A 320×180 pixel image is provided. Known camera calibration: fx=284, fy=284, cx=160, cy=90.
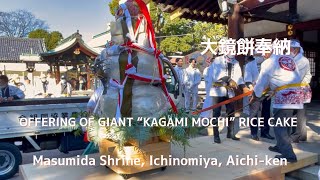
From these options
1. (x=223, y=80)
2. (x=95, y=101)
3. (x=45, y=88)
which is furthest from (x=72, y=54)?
(x=95, y=101)

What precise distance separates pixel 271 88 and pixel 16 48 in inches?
1455

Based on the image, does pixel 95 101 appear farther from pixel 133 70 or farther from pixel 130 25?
pixel 130 25

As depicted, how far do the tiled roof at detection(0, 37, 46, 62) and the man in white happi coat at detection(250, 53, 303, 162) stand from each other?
3469 centimetres

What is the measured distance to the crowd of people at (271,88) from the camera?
3689 millimetres

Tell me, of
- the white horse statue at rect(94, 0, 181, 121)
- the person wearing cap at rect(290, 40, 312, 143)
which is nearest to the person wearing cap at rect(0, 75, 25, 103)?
the white horse statue at rect(94, 0, 181, 121)

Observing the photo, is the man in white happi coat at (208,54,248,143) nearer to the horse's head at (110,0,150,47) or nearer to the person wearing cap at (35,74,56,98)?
the horse's head at (110,0,150,47)

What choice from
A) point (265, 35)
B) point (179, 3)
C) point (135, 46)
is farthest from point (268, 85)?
point (265, 35)

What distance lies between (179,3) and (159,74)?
550 centimetres

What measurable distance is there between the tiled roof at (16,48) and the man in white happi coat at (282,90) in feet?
114

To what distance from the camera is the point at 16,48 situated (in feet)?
115

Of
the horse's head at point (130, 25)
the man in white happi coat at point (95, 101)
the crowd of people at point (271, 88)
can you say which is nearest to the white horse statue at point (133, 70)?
the horse's head at point (130, 25)

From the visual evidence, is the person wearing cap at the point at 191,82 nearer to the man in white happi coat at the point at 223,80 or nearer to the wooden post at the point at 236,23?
the wooden post at the point at 236,23

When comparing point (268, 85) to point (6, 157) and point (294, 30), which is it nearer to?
point (6, 157)

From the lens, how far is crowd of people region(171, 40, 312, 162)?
3689 mm
